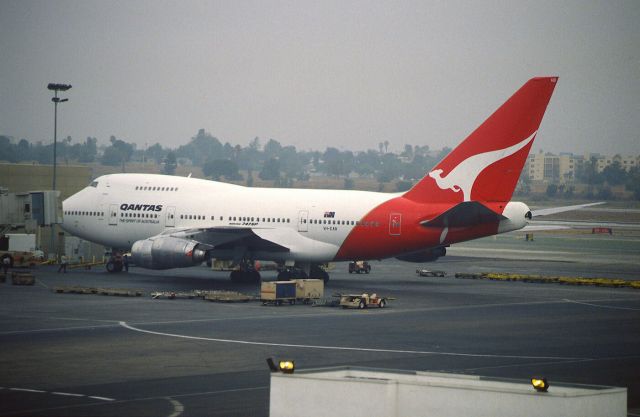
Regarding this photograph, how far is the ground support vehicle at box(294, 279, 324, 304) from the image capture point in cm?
5328

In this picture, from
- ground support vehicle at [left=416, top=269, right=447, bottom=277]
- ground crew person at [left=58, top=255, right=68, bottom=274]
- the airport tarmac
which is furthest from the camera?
ground support vehicle at [left=416, top=269, right=447, bottom=277]

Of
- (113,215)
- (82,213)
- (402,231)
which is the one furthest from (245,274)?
(82,213)

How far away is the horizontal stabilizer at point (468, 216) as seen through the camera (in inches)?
2219

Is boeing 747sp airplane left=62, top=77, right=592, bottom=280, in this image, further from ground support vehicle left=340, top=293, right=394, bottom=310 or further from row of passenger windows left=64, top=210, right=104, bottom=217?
ground support vehicle left=340, top=293, right=394, bottom=310

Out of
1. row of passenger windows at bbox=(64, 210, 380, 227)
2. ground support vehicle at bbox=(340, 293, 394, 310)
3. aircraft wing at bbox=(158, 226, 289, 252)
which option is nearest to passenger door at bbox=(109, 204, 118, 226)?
row of passenger windows at bbox=(64, 210, 380, 227)

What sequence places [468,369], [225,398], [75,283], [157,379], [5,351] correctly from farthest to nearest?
[75,283] → [5,351] → [468,369] → [157,379] → [225,398]

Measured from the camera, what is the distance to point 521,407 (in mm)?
16625

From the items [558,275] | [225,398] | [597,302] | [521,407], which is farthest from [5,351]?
[558,275]

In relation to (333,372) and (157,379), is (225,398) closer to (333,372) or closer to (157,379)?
(157,379)

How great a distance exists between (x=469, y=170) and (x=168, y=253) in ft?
58.4

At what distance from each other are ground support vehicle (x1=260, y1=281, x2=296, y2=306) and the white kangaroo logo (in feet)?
38.1

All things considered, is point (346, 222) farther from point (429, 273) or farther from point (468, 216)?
point (429, 273)

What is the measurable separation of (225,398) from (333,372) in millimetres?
9893

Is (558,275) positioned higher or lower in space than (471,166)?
lower
